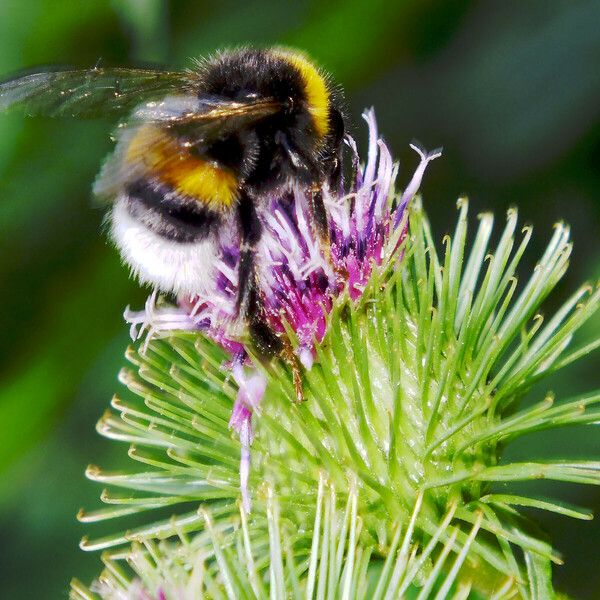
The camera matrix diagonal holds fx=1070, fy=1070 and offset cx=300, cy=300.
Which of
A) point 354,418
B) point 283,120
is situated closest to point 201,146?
point 283,120

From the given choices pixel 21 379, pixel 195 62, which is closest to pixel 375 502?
pixel 195 62

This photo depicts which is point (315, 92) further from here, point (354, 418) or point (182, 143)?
point (354, 418)

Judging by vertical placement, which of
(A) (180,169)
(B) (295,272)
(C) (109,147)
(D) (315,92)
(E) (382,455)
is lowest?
(E) (382,455)

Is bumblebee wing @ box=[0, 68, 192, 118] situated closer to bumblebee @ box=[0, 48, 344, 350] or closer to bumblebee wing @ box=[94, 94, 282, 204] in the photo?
bumblebee @ box=[0, 48, 344, 350]

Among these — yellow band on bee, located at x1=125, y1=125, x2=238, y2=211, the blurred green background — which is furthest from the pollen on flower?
the blurred green background

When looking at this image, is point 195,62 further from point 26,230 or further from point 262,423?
point 26,230

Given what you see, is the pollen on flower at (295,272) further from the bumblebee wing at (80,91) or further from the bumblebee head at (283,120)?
the bumblebee wing at (80,91)
